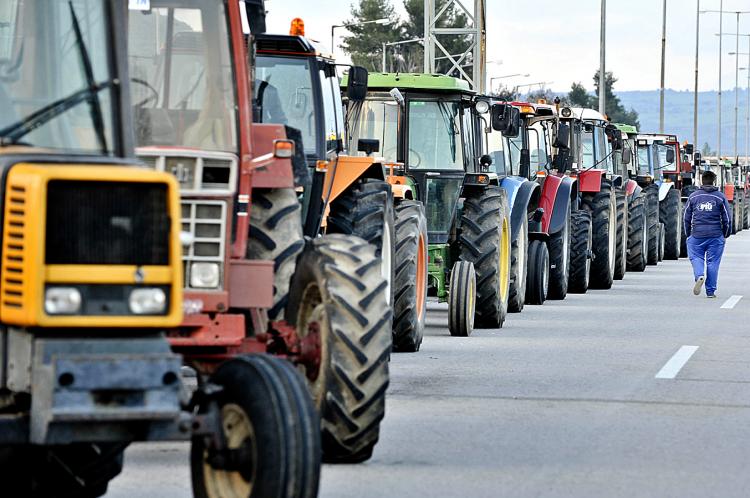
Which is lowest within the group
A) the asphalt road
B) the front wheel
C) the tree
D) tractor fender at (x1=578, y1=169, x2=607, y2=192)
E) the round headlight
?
the asphalt road

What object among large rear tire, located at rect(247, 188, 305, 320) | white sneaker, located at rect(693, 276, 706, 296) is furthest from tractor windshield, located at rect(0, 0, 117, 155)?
white sneaker, located at rect(693, 276, 706, 296)

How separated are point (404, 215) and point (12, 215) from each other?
10447 mm

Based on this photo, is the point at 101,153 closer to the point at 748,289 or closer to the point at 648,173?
the point at 748,289

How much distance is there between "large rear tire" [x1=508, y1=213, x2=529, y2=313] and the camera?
21547 millimetres

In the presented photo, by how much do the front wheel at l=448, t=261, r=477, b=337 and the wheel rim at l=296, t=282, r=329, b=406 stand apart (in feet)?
27.7

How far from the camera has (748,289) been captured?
2923 centimetres

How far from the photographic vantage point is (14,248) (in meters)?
6.95

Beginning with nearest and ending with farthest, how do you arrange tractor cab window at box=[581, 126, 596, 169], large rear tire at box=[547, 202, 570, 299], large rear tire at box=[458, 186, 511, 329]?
large rear tire at box=[458, 186, 511, 329], large rear tire at box=[547, 202, 570, 299], tractor cab window at box=[581, 126, 596, 169]

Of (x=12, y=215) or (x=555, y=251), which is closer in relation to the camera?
(x=12, y=215)

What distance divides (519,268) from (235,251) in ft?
39.8

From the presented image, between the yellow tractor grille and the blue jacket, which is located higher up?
the yellow tractor grille

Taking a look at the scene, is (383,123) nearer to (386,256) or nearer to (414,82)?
(414,82)

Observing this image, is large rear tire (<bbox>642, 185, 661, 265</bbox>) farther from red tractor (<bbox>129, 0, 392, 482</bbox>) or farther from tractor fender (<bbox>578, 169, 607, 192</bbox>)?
red tractor (<bbox>129, 0, 392, 482</bbox>)

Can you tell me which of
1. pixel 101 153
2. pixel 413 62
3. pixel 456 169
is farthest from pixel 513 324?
pixel 413 62
